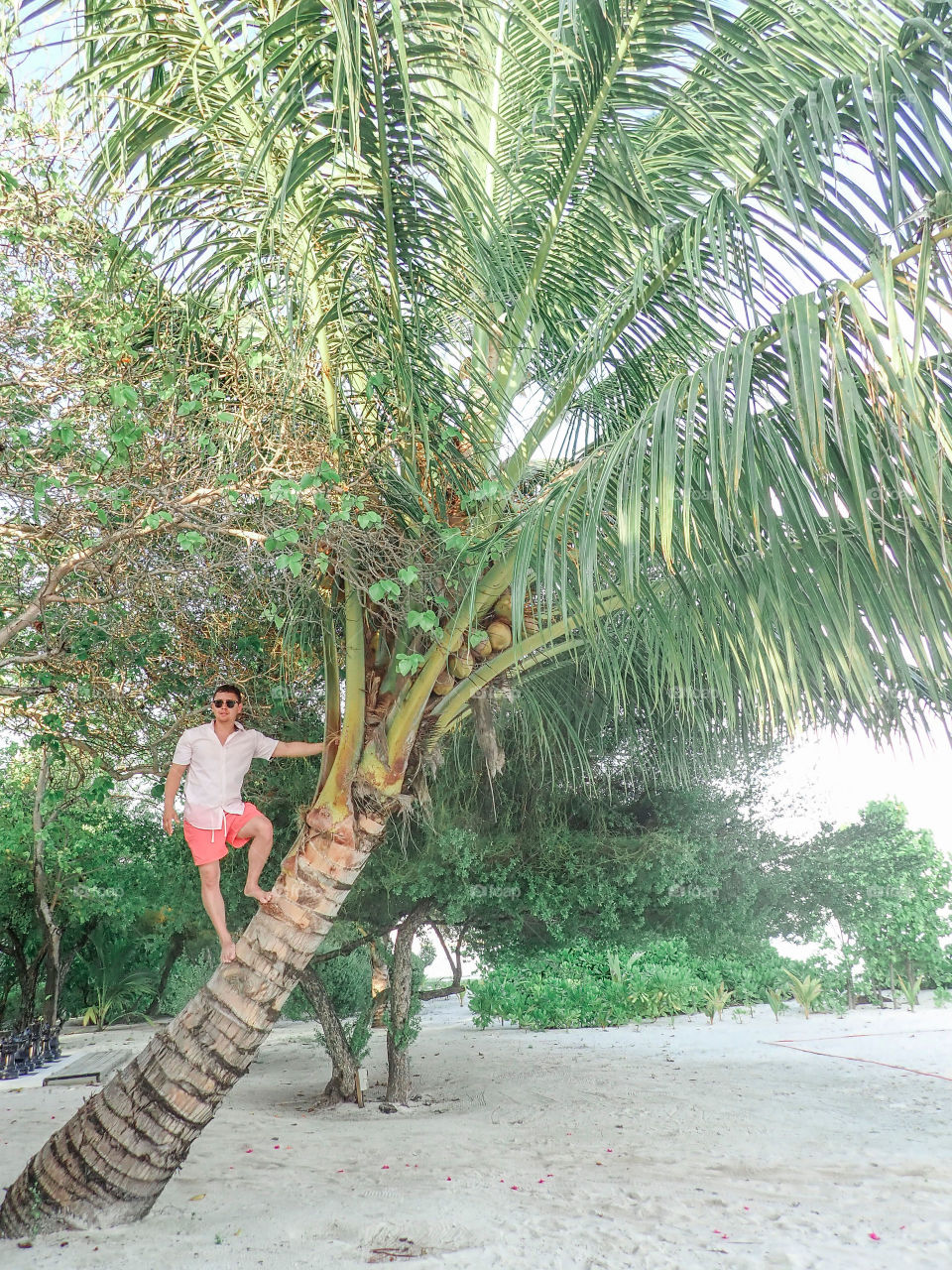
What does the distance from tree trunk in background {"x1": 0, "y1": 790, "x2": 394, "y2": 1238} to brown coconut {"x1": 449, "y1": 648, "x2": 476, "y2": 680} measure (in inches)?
42.4

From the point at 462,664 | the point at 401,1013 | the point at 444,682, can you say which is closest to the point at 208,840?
the point at 444,682

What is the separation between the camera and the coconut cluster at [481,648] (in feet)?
16.2

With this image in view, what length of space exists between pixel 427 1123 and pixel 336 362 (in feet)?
22.9

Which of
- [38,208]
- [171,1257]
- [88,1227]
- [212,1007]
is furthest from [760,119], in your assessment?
[88,1227]

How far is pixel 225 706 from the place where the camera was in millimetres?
4953

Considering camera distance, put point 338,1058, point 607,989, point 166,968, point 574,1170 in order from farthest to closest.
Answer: point 166,968 < point 607,989 < point 338,1058 < point 574,1170

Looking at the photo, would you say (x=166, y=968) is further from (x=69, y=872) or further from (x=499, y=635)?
(x=499, y=635)

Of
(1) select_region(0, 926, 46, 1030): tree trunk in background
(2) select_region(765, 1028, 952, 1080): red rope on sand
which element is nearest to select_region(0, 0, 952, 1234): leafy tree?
(2) select_region(765, 1028, 952, 1080): red rope on sand

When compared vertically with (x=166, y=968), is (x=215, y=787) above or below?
above

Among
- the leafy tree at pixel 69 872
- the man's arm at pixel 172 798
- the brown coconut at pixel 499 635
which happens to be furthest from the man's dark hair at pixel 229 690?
the leafy tree at pixel 69 872

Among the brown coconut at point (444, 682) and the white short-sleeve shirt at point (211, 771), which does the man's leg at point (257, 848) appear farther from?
the brown coconut at point (444, 682)

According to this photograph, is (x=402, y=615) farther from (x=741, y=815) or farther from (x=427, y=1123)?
(x=741, y=815)

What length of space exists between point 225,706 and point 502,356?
2503mm

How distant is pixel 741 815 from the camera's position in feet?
33.5
